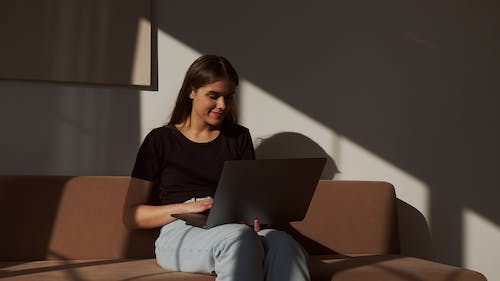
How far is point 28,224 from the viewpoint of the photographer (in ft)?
9.14

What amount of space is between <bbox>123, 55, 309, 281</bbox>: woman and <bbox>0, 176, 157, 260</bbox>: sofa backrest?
0.09 meters

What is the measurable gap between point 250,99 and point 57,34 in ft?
3.05

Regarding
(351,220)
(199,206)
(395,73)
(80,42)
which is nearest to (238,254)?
(199,206)

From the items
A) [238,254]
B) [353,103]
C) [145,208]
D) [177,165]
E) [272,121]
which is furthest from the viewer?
[353,103]

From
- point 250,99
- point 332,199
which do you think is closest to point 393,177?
point 332,199

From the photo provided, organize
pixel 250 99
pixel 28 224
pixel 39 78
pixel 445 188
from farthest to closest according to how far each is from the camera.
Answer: pixel 445 188, pixel 250 99, pixel 39 78, pixel 28 224

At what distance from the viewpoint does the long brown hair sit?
111 inches

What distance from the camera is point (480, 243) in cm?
370

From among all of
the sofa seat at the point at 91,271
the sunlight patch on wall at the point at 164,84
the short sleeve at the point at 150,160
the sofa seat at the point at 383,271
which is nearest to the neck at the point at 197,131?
the short sleeve at the point at 150,160

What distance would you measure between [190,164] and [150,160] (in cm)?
16

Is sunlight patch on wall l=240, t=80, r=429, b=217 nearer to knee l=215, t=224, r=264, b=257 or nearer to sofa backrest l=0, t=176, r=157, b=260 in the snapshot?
sofa backrest l=0, t=176, r=157, b=260

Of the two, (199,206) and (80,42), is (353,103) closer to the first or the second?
(199,206)

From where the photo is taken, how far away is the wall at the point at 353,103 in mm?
3076

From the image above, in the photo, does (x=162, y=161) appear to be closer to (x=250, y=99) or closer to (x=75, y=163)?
(x=75, y=163)
